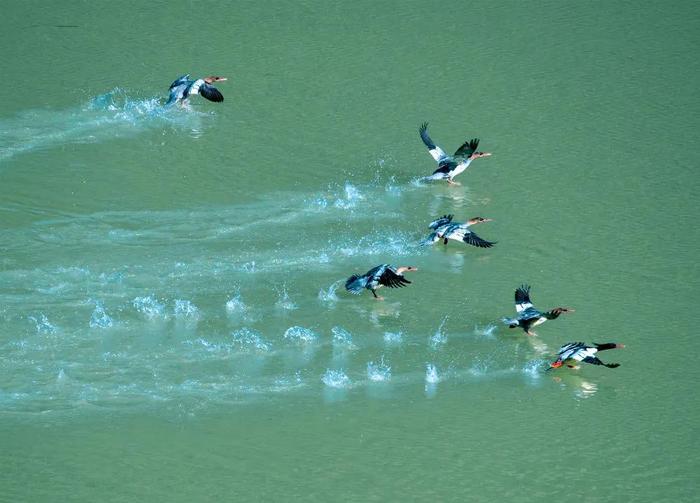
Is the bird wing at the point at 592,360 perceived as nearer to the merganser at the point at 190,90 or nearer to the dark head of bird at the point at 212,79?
the merganser at the point at 190,90

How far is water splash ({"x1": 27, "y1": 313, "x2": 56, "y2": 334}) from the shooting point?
8.38 metres

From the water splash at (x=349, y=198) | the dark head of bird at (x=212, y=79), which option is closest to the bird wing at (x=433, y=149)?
the water splash at (x=349, y=198)

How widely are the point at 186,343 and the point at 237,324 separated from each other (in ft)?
1.45

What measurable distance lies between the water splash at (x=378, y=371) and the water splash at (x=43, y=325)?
2.26m

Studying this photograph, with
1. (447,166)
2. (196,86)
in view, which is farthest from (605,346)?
(196,86)

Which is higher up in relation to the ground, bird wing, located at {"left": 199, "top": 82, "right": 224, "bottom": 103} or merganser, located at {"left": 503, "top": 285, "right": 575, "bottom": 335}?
bird wing, located at {"left": 199, "top": 82, "right": 224, "bottom": 103}

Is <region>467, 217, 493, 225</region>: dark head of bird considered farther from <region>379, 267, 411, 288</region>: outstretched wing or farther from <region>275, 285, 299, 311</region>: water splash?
<region>275, 285, 299, 311</region>: water splash

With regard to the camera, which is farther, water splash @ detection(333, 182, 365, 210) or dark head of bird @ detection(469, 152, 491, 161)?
dark head of bird @ detection(469, 152, 491, 161)

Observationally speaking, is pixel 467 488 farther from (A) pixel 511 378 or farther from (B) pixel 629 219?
(B) pixel 629 219

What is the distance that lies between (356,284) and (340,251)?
85cm

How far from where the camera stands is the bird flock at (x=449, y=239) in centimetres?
811

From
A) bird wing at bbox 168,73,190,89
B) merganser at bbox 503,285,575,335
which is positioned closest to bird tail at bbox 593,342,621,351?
merganser at bbox 503,285,575,335

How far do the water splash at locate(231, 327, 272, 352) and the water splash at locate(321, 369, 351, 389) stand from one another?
1.80ft

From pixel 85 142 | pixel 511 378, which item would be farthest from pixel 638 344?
pixel 85 142
